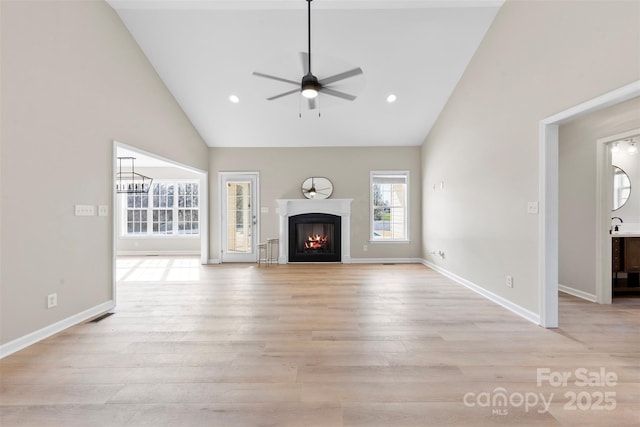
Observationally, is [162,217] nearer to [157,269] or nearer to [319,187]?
[157,269]

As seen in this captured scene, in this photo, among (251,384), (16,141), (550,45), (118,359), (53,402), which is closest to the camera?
(53,402)

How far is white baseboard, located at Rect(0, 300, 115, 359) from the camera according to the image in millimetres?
2344

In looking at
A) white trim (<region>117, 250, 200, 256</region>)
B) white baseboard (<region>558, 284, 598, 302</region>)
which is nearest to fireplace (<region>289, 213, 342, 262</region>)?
white trim (<region>117, 250, 200, 256</region>)

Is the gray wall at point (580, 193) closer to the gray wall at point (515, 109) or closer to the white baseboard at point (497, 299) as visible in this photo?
the gray wall at point (515, 109)

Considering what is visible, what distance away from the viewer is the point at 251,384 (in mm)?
1898

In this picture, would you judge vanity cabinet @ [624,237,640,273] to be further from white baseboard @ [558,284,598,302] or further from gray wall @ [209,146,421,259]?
gray wall @ [209,146,421,259]

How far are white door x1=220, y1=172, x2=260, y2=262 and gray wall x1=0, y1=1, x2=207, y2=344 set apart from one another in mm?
2761

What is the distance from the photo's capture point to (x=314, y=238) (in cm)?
668

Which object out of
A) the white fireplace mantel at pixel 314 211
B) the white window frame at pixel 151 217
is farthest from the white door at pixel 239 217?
the white window frame at pixel 151 217

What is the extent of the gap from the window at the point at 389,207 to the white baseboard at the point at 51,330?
16.9 ft

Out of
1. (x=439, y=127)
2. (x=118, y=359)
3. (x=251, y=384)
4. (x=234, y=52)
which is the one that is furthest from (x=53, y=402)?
(x=439, y=127)

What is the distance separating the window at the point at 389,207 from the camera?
21.7 ft

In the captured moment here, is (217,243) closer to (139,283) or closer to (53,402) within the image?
(139,283)

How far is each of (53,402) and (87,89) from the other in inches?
122
